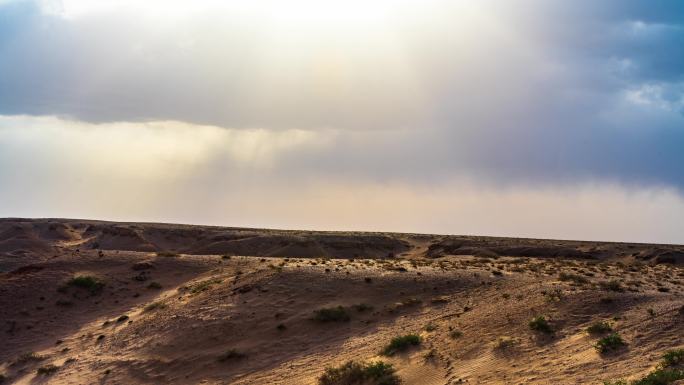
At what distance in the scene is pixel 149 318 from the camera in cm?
3259

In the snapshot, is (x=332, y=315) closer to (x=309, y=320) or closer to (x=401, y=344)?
(x=309, y=320)

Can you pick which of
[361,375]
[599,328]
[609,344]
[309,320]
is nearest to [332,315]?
[309,320]

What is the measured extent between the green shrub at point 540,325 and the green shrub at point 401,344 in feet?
14.4

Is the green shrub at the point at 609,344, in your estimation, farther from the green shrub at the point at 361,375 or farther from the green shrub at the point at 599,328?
the green shrub at the point at 361,375

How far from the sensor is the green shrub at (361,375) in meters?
19.9

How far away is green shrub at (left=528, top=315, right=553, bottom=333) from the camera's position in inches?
825

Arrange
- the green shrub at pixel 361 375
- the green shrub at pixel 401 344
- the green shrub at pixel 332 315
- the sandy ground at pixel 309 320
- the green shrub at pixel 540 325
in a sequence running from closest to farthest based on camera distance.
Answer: the sandy ground at pixel 309 320, the green shrub at pixel 361 375, the green shrub at pixel 540 325, the green shrub at pixel 401 344, the green shrub at pixel 332 315

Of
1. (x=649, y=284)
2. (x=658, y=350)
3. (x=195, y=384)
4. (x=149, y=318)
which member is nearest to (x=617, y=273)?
(x=649, y=284)

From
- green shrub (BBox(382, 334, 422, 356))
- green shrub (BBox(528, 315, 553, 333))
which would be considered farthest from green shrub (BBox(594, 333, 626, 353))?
green shrub (BBox(382, 334, 422, 356))

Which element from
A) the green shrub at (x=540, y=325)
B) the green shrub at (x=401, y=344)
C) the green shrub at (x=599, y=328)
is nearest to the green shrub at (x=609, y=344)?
the green shrub at (x=599, y=328)

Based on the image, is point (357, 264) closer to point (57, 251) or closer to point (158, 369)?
point (158, 369)

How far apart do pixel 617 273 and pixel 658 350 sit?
51.2 feet

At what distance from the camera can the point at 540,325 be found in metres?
21.2

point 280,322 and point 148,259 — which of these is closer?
point 280,322
